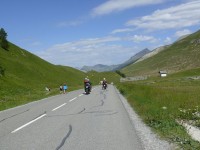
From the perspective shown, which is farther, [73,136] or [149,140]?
[73,136]

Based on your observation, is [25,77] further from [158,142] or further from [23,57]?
[158,142]

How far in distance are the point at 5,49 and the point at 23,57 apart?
314 inches

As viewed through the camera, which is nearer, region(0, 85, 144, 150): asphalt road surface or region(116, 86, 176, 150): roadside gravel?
region(116, 86, 176, 150): roadside gravel

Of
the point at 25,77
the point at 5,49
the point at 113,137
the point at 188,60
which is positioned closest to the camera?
the point at 113,137

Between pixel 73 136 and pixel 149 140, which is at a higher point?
pixel 73 136

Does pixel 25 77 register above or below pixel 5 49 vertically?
below

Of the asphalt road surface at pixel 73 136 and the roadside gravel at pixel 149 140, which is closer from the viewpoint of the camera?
the roadside gravel at pixel 149 140

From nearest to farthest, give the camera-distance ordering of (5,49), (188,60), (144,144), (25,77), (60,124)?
(144,144) < (60,124) < (25,77) < (5,49) < (188,60)

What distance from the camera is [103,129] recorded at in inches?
432

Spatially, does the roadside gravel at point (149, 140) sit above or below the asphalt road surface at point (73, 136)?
below

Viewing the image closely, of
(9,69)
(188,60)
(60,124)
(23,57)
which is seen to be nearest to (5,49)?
(23,57)

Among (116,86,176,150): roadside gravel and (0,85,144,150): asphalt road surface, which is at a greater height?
(0,85,144,150): asphalt road surface

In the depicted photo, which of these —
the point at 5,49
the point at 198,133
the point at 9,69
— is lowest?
the point at 198,133

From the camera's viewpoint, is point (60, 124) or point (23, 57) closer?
point (60, 124)
